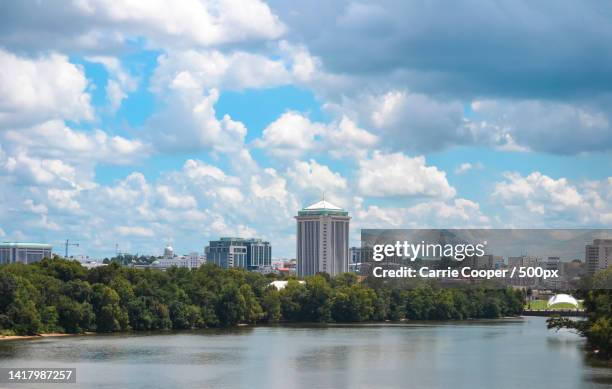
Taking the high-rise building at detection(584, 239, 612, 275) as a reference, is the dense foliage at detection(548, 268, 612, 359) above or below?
below

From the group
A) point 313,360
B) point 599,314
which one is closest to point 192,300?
point 313,360

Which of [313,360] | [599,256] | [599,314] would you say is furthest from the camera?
[599,314]

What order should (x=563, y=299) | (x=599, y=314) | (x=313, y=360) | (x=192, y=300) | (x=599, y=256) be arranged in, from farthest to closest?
1. (x=563, y=299)
2. (x=192, y=300)
3. (x=599, y=314)
4. (x=599, y=256)
5. (x=313, y=360)

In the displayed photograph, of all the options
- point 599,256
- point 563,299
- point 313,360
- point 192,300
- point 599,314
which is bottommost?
point 313,360

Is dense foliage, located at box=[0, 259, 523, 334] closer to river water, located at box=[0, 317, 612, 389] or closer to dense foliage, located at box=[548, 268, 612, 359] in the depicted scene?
river water, located at box=[0, 317, 612, 389]

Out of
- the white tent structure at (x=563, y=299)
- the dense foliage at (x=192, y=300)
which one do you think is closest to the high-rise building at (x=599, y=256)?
the dense foliage at (x=192, y=300)

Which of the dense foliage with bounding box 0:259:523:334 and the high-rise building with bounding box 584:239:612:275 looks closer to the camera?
the high-rise building with bounding box 584:239:612:275

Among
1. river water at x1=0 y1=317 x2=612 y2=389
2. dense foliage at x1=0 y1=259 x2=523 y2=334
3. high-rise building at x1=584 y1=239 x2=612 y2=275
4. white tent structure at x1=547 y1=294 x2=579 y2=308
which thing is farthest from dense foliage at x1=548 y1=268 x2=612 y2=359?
white tent structure at x1=547 y1=294 x2=579 y2=308

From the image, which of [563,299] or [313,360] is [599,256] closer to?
[313,360]
